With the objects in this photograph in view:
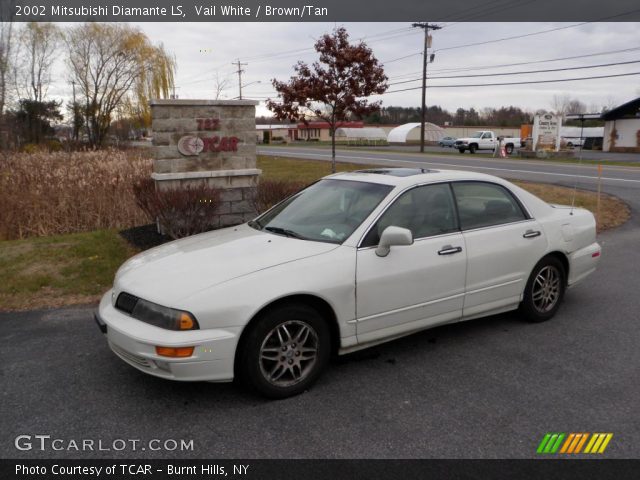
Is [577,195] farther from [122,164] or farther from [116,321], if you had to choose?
[116,321]

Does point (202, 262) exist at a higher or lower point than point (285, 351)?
higher

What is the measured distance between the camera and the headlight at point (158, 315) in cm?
336

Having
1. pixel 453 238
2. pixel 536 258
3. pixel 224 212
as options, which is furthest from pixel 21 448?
pixel 224 212

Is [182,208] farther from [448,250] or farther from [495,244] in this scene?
[495,244]

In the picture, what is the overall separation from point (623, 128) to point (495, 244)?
46.8m

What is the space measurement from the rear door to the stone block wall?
4805 millimetres

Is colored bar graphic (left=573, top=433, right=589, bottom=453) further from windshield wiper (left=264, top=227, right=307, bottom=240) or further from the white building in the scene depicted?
the white building

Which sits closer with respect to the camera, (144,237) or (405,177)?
(405,177)

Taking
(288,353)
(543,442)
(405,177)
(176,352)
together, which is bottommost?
(543,442)

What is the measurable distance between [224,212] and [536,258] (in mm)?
5418

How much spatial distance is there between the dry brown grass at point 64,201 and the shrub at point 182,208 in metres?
1.91

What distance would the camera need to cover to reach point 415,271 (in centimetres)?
417

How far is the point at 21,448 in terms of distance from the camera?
10.2 feet

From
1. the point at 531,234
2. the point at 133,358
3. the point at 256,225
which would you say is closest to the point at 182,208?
the point at 256,225
